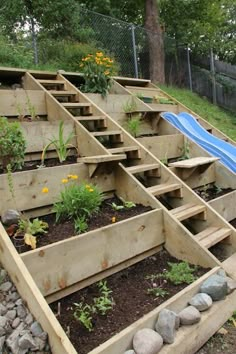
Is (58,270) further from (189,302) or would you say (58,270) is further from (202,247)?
(202,247)

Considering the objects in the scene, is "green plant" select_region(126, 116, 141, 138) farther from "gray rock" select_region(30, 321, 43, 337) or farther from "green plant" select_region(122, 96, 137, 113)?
"gray rock" select_region(30, 321, 43, 337)

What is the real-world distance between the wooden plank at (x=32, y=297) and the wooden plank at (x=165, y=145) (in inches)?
92.2

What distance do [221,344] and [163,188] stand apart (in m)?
1.44

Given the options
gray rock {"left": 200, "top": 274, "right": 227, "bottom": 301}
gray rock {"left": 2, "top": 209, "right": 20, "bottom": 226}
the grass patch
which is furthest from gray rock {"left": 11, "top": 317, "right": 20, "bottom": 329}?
the grass patch

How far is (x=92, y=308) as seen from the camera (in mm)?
2141

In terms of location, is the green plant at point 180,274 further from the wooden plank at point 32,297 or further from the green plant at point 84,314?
the wooden plank at point 32,297

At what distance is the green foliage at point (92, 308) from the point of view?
6.47 feet

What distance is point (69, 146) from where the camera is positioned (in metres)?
3.46

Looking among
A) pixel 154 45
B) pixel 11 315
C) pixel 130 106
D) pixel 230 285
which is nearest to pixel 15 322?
pixel 11 315

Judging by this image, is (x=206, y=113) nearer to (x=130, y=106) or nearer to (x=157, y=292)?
(x=130, y=106)

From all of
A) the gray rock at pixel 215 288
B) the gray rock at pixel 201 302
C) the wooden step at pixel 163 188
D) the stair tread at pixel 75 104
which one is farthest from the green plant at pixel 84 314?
the stair tread at pixel 75 104

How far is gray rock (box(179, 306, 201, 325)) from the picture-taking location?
2.05 metres

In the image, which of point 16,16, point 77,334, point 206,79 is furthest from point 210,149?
point 206,79

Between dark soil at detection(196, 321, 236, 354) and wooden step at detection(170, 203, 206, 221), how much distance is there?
0.99 m
